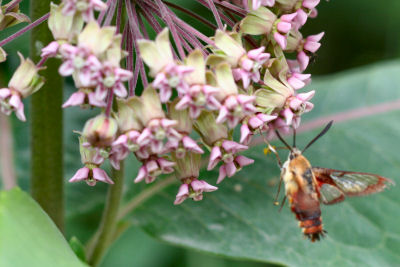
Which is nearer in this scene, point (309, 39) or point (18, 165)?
point (309, 39)

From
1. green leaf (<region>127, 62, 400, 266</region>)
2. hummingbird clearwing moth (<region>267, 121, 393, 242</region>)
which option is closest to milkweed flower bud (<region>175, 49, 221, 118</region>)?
hummingbird clearwing moth (<region>267, 121, 393, 242</region>)

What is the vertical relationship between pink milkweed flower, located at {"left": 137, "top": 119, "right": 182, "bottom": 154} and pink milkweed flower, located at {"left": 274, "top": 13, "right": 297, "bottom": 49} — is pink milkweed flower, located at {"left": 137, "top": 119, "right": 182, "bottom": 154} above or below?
below

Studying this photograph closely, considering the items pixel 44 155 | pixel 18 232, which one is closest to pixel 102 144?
pixel 18 232

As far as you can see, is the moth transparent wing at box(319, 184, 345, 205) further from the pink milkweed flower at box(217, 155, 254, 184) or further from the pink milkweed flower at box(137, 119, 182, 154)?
the pink milkweed flower at box(137, 119, 182, 154)

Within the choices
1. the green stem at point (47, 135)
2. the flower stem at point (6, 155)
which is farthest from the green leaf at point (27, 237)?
the flower stem at point (6, 155)

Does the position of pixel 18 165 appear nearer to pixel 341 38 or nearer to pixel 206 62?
pixel 206 62

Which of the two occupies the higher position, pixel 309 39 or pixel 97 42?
pixel 97 42
